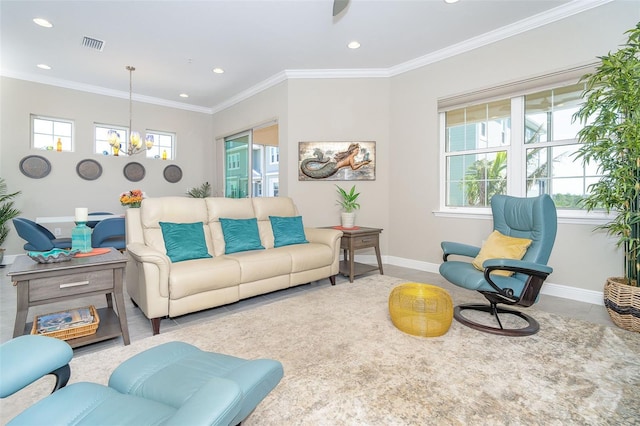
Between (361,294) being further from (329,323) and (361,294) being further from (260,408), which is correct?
(260,408)

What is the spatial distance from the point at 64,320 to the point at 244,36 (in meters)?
3.54

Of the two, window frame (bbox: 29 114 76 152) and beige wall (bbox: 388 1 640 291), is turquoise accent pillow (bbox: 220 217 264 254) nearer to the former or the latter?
beige wall (bbox: 388 1 640 291)

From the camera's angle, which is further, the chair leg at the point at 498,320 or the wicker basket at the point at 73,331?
the chair leg at the point at 498,320

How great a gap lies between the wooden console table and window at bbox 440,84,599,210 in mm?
3965

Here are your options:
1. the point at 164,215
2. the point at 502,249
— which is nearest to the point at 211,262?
the point at 164,215

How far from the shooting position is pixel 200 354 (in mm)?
1340

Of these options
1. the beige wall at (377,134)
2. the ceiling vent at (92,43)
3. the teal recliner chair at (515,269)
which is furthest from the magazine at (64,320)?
the ceiling vent at (92,43)

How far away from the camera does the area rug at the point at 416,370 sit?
1.49m

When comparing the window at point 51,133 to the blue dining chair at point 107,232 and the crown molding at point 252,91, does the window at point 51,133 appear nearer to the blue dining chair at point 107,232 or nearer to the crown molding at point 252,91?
the blue dining chair at point 107,232

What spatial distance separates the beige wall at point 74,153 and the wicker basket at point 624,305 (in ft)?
22.7

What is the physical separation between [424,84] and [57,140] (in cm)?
619

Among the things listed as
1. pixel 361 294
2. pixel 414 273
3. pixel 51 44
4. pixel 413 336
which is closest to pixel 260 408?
pixel 413 336

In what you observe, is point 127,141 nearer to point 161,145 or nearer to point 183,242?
point 161,145

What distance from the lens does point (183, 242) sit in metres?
2.87
